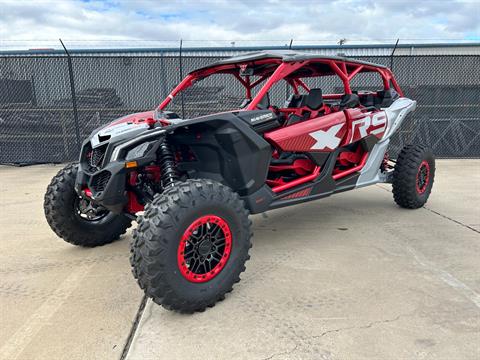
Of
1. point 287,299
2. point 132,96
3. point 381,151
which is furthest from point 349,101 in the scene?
point 132,96

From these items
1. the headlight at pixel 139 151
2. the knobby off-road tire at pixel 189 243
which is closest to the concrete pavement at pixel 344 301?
the knobby off-road tire at pixel 189 243

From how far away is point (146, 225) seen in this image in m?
2.36

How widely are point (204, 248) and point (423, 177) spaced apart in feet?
11.4

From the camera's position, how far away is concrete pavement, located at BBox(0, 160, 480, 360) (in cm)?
214

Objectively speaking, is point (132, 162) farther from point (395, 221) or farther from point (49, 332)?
point (395, 221)

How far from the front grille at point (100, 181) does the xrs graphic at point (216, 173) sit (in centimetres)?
1

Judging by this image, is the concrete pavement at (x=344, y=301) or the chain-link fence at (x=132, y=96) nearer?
the concrete pavement at (x=344, y=301)

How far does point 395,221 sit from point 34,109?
8.50m

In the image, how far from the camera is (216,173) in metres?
3.26

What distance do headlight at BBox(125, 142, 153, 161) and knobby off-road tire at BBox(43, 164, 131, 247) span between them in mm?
1038

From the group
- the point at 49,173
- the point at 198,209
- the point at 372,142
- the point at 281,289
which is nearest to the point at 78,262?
the point at 198,209

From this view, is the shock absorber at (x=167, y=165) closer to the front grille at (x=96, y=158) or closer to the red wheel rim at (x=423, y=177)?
the front grille at (x=96, y=158)

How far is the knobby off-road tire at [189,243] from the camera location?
2.31 metres

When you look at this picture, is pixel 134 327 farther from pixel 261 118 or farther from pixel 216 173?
pixel 261 118
